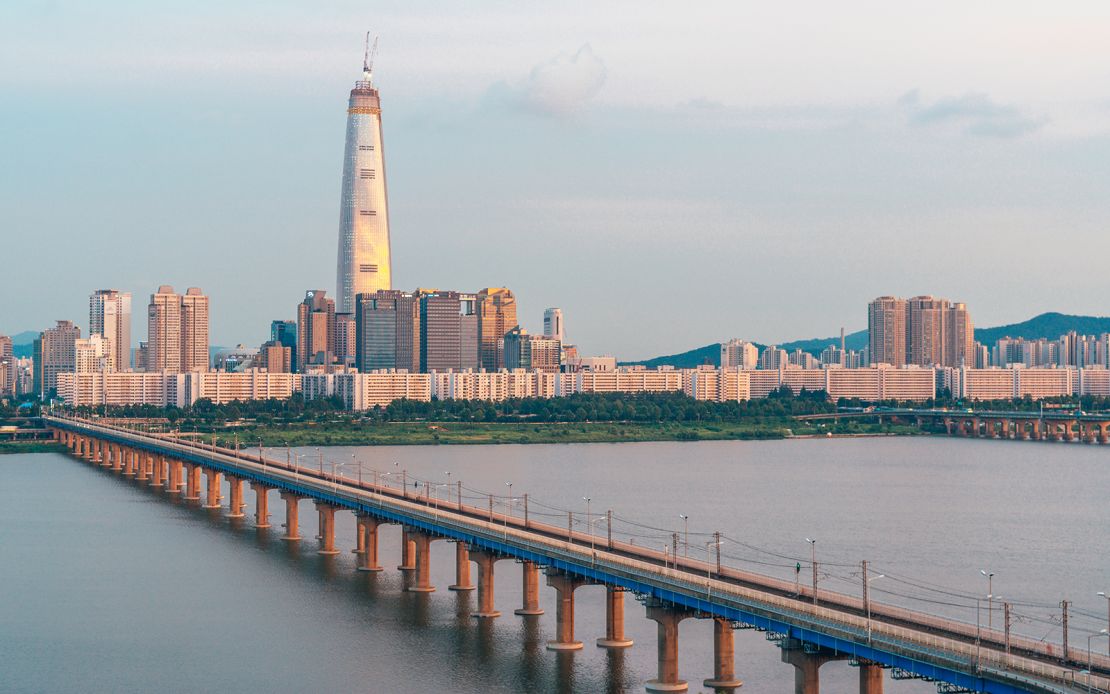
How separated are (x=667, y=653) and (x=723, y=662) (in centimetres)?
140

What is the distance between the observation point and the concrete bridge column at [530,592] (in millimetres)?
47312

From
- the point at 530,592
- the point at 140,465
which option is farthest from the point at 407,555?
the point at 140,465

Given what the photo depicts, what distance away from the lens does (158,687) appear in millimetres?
40156

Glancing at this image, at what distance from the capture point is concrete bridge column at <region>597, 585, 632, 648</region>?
42594 mm

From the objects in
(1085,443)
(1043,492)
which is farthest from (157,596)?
(1085,443)

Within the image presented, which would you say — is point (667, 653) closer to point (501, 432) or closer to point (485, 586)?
point (485, 586)

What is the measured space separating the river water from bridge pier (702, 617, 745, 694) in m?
0.56

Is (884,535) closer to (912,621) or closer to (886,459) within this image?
(912,621)

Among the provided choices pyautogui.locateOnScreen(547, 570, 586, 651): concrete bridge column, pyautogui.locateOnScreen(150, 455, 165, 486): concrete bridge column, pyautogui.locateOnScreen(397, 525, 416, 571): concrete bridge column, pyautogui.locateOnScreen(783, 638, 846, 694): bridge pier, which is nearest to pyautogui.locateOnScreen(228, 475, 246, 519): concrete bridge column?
pyautogui.locateOnScreen(150, 455, 165, 486): concrete bridge column

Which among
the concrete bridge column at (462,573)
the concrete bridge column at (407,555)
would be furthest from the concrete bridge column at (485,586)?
the concrete bridge column at (407,555)

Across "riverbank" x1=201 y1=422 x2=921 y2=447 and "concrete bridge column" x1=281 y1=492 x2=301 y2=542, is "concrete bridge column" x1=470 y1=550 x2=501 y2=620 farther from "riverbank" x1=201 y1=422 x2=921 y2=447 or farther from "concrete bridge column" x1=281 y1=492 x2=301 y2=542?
"riverbank" x1=201 y1=422 x2=921 y2=447

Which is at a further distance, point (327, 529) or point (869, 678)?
point (327, 529)

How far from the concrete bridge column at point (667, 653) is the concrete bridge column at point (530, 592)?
30.2 ft

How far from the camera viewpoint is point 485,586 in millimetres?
47781
